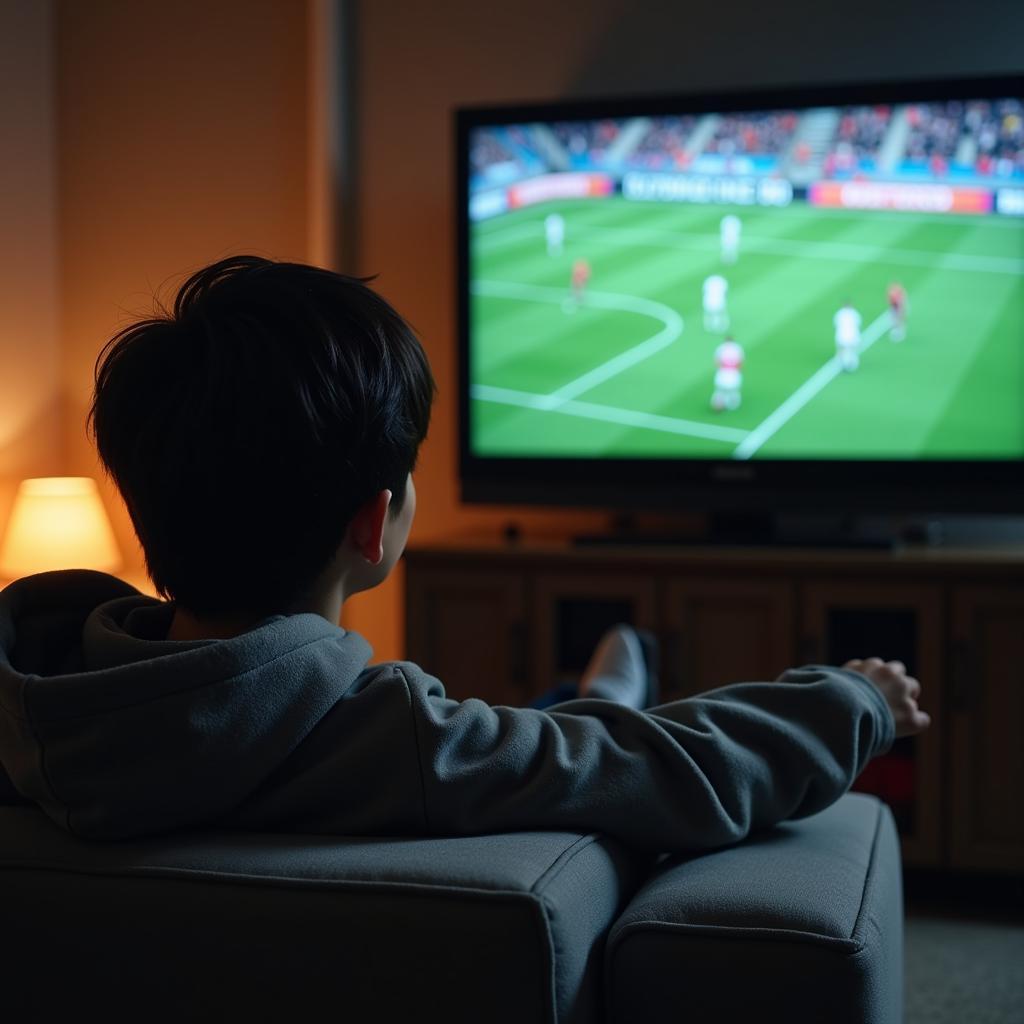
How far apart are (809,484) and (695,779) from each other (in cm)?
241

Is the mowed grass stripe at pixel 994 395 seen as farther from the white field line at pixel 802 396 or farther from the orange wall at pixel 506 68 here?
the orange wall at pixel 506 68

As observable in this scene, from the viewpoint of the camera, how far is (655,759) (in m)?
0.93

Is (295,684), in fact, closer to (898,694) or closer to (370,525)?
(370,525)

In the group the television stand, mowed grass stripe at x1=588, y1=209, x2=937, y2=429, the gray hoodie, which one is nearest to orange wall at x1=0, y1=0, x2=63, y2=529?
the television stand

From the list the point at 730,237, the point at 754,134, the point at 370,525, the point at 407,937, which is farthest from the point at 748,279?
the point at 407,937

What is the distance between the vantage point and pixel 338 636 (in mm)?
922

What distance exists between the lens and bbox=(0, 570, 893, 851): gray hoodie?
0.83 metres

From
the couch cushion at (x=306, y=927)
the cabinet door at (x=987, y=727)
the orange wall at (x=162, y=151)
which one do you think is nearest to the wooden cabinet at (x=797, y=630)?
the cabinet door at (x=987, y=727)

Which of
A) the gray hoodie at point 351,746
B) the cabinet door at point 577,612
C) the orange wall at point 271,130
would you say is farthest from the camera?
the orange wall at point 271,130

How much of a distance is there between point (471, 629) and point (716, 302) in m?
1.07

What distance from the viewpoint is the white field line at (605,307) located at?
332 cm

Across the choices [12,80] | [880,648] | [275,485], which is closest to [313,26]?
[12,80]

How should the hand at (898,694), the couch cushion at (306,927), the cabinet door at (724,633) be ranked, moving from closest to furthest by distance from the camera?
the couch cushion at (306,927) → the hand at (898,694) → the cabinet door at (724,633)

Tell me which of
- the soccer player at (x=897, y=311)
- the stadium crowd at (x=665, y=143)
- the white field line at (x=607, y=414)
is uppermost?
the stadium crowd at (x=665, y=143)
